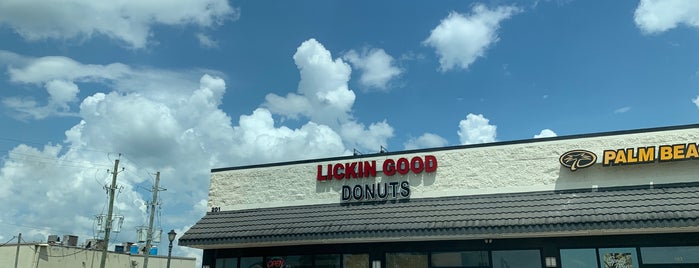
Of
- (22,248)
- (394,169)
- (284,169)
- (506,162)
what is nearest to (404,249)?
(394,169)

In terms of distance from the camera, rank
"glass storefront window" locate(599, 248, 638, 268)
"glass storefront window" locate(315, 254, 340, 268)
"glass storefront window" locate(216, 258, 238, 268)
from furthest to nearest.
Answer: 1. "glass storefront window" locate(216, 258, 238, 268)
2. "glass storefront window" locate(315, 254, 340, 268)
3. "glass storefront window" locate(599, 248, 638, 268)

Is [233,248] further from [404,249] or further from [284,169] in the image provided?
[404,249]

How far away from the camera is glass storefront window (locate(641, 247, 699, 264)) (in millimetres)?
13539

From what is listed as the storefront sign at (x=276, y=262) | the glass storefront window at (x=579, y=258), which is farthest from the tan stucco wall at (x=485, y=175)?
the storefront sign at (x=276, y=262)

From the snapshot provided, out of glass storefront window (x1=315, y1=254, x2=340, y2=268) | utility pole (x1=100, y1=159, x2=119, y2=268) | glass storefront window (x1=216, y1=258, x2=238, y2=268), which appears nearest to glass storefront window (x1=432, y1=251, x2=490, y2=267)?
glass storefront window (x1=315, y1=254, x2=340, y2=268)

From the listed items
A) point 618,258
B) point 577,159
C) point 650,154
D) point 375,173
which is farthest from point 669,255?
point 375,173

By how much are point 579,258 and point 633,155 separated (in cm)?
306

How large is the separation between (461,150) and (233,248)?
8.03 metres

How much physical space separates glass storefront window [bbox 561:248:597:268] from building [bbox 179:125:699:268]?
26 millimetres

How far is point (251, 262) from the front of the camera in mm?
18078

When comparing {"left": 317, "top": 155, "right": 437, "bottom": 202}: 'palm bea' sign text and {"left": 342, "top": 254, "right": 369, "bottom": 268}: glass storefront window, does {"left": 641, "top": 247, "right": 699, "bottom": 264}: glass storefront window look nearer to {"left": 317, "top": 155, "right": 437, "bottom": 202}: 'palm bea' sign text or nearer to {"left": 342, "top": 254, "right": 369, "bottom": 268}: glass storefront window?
{"left": 317, "top": 155, "right": 437, "bottom": 202}: 'palm bea' sign text

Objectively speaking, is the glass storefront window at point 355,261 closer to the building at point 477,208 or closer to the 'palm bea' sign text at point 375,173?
the building at point 477,208

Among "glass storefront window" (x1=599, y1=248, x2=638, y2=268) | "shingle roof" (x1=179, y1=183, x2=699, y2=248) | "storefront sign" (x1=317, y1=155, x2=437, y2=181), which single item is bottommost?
"glass storefront window" (x1=599, y1=248, x2=638, y2=268)

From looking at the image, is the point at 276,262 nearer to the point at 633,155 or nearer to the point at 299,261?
the point at 299,261
